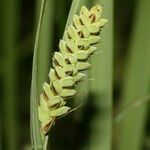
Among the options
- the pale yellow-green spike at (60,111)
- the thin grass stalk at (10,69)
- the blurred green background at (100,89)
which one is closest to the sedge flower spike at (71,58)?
the pale yellow-green spike at (60,111)

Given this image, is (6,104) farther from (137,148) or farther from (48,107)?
(48,107)

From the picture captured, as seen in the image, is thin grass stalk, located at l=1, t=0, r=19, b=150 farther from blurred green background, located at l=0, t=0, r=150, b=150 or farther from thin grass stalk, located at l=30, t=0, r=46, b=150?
thin grass stalk, located at l=30, t=0, r=46, b=150

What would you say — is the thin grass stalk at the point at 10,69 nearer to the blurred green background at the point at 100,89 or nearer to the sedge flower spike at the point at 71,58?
the blurred green background at the point at 100,89

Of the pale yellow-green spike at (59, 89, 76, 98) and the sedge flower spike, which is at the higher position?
the sedge flower spike

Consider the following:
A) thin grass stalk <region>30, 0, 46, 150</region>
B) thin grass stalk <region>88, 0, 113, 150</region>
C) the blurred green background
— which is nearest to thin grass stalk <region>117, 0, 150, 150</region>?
the blurred green background

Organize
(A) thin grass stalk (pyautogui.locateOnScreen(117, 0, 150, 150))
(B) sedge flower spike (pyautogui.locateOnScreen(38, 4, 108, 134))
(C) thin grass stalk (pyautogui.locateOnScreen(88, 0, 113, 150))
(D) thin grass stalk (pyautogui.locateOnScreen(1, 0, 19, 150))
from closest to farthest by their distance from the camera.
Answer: (B) sedge flower spike (pyautogui.locateOnScreen(38, 4, 108, 134)), (C) thin grass stalk (pyautogui.locateOnScreen(88, 0, 113, 150)), (A) thin grass stalk (pyautogui.locateOnScreen(117, 0, 150, 150)), (D) thin grass stalk (pyautogui.locateOnScreen(1, 0, 19, 150))

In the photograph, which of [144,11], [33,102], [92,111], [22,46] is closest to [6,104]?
[22,46]
